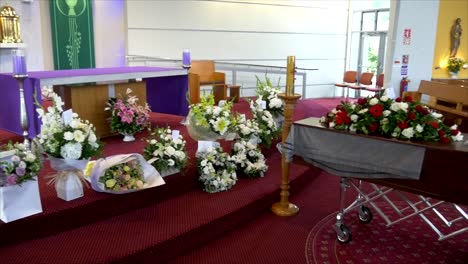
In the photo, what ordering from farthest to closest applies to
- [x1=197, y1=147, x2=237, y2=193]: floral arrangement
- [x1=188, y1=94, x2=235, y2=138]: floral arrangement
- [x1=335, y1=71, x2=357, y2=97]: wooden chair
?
[x1=335, y1=71, x2=357, y2=97]: wooden chair < [x1=188, y1=94, x2=235, y2=138]: floral arrangement < [x1=197, y1=147, x2=237, y2=193]: floral arrangement

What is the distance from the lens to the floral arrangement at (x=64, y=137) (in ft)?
8.59

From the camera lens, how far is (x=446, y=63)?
26.8 feet

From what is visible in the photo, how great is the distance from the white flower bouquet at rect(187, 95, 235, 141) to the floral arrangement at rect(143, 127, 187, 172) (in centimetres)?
39

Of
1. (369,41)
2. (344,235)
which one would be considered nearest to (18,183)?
(344,235)

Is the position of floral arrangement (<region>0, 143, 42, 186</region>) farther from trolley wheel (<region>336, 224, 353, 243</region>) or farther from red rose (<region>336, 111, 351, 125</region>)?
trolley wheel (<region>336, 224, 353, 243</region>)

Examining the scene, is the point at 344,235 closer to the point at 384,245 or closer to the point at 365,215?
the point at 384,245

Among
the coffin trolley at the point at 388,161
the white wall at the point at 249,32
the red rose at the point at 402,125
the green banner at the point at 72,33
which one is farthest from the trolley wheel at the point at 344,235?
the green banner at the point at 72,33

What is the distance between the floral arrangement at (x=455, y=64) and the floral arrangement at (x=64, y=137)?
755cm

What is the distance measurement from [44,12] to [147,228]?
4995 millimetres

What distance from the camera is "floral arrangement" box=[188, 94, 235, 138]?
143 inches

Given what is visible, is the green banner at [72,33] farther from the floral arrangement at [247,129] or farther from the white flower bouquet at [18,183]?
the white flower bouquet at [18,183]

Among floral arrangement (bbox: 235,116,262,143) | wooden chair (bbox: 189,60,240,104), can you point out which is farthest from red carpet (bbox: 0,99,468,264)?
wooden chair (bbox: 189,60,240,104)

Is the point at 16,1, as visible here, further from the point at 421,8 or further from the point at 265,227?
the point at 421,8

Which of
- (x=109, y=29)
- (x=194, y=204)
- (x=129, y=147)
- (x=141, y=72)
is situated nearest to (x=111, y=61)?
(x=109, y=29)
